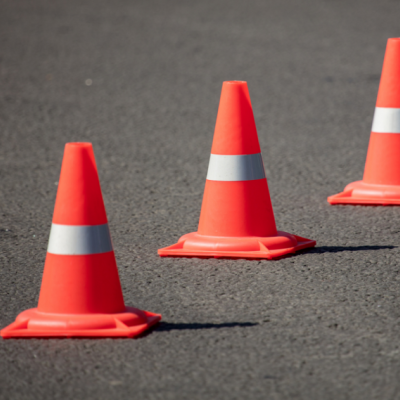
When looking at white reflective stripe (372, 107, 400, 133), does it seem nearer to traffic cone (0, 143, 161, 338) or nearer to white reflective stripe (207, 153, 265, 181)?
white reflective stripe (207, 153, 265, 181)

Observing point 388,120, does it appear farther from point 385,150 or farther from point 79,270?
point 79,270

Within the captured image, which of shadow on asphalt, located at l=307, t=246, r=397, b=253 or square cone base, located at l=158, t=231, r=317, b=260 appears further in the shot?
shadow on asphalt, located at l=307, t=246, r=397, b=253

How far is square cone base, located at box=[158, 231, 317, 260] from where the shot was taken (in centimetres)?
451

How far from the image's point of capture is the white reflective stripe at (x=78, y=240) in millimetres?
3533

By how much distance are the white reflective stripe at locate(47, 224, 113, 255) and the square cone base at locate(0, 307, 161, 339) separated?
29 centimetres

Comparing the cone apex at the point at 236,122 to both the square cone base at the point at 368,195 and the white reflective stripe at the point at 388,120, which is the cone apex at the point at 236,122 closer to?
the square cone base at the point at 368,195

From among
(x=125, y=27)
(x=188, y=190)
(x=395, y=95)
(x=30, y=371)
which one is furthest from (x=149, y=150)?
(x=125, y=27)

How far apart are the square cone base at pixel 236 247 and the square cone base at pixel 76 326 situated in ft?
3.66

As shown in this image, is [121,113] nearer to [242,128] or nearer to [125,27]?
[242,128]

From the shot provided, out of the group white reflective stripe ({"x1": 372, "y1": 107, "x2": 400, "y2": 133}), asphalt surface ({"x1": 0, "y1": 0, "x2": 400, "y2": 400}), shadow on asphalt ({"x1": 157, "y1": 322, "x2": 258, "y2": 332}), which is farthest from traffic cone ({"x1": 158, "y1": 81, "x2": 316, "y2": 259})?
white reflective stripe ({"x1": 372, "y1": 107, "x2": 400, "y2": 133})

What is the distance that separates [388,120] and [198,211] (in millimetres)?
1538

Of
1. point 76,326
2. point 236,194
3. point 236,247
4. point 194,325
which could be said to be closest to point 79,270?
point 76,326

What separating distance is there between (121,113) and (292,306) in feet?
19.2

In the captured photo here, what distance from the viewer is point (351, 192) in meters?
5.75
